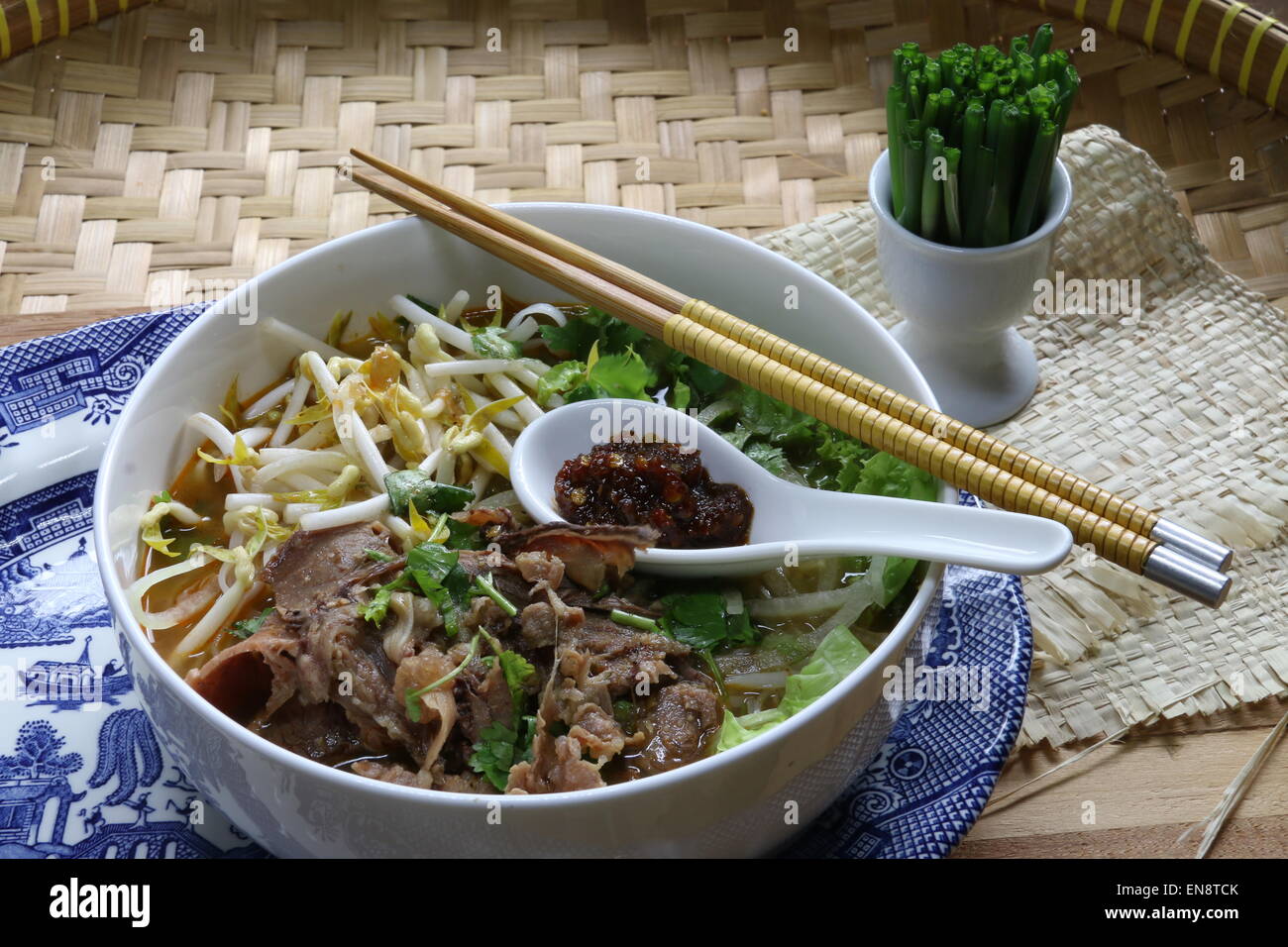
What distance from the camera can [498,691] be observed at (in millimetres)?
2053

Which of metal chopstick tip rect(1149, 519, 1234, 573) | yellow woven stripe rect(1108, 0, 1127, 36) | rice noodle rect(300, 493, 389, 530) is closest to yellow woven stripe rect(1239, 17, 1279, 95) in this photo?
yellow woven stripe rect(1108, 0, 1127, 36)

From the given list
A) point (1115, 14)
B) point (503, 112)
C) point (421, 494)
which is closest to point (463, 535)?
point (421, 494)

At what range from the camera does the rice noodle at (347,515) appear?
7.72 feet

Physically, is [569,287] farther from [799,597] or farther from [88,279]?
[88,279]

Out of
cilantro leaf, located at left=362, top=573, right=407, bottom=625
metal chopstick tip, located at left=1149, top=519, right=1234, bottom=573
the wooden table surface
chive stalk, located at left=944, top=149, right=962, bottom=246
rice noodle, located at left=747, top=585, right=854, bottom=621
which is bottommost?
the wooden table surface

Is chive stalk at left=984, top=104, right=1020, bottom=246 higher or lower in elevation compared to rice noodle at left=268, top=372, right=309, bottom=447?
higher

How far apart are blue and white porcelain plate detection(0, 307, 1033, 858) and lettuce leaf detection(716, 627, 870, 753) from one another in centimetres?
12

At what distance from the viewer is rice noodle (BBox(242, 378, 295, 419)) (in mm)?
2697

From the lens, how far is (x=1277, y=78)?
347cm

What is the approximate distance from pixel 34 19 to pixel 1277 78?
3.36 m

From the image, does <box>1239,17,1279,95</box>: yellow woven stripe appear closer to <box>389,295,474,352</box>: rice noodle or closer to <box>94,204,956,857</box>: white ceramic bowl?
<box>94,204,956,857</box>: white ceramic bowl

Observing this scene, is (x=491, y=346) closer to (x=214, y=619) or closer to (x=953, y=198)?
(x=214, y=619)

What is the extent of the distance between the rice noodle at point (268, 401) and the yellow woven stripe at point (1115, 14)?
2504 millimetres

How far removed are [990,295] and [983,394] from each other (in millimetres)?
263
